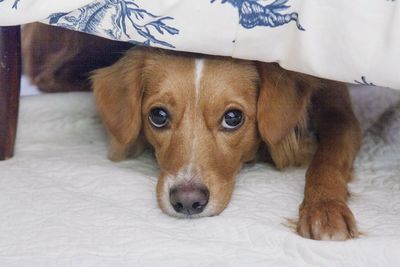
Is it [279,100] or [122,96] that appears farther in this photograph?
[122,96]

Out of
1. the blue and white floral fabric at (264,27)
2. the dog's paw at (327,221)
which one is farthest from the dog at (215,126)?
the blue and white floral fabric at (264,27)

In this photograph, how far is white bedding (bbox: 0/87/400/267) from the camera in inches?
62.7

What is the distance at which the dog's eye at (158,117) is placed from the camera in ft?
6.55

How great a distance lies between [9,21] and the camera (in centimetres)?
180

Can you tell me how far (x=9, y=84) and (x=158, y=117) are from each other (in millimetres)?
484

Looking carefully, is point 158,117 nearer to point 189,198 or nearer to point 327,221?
point 189,198

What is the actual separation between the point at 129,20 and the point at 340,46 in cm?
54

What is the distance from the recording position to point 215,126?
1948mm

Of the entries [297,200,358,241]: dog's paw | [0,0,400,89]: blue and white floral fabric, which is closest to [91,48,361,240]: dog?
[297,200,358,241]: dog's paw

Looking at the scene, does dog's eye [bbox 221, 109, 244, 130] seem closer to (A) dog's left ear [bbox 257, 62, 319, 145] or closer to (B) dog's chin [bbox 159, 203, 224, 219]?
(A) dog's left ear [bbox 257, 62, 319, 145]

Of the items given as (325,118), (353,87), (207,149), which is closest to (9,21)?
(207,149)

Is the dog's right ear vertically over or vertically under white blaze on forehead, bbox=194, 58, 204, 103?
under

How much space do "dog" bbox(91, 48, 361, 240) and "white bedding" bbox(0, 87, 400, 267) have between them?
0.18ft

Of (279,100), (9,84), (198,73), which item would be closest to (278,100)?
(279,100)
